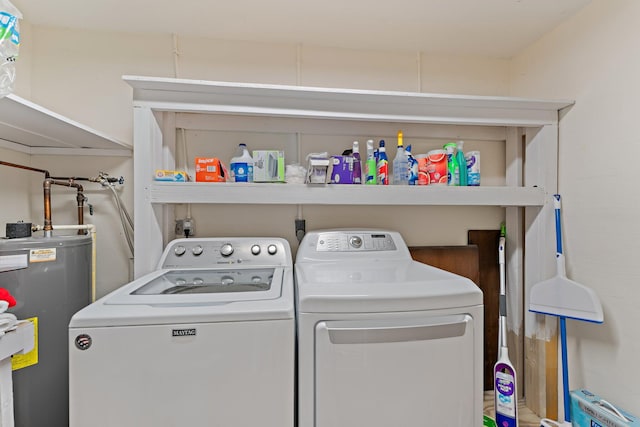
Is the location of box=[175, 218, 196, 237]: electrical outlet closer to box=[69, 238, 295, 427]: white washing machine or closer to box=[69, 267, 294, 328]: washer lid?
box=[69, 267, 294, 328]: washer lid

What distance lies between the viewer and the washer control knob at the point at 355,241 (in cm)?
163

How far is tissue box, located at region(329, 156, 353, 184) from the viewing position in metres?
1.58

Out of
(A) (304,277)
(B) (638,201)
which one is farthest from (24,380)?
(B) (638,201)

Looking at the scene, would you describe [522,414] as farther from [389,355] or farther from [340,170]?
[340,170]

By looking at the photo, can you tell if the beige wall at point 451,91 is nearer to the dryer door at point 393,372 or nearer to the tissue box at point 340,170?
the tissue box at point 340,170

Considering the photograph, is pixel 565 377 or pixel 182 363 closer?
pixel 182 363

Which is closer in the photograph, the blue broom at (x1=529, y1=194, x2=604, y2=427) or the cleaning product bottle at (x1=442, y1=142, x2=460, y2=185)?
the blue broom at (x1=529, y1=194, x2=604, y2=427)

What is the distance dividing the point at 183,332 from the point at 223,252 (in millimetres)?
635

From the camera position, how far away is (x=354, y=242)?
1.63m

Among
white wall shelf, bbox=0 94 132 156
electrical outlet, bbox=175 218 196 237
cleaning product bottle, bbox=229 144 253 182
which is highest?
white wall shelf, bbox=0 94 132 156

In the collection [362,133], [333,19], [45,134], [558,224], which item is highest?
[333,19]

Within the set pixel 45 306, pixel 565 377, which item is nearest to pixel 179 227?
pixel 45 306

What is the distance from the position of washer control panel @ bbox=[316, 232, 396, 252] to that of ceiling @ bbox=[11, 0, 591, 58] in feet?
3.91

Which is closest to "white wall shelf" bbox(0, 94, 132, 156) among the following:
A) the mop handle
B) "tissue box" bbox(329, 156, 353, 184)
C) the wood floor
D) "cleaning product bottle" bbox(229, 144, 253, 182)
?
"cleaning product bottle" bbox(229, 144, 253, 182)
